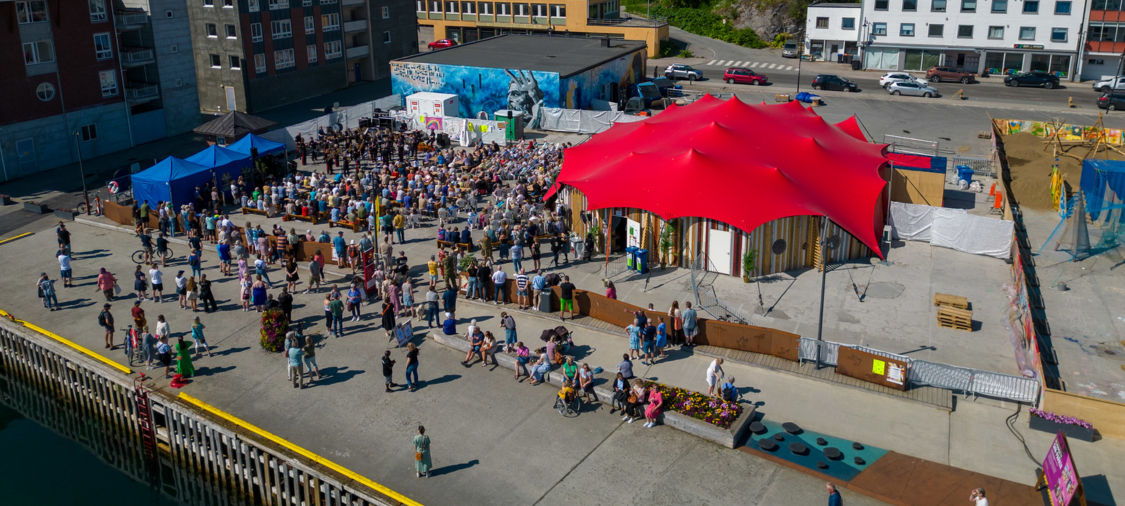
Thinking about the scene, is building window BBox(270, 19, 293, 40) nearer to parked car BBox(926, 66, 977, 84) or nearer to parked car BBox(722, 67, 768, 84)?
parked car BBox(722, 67, 768, 84)

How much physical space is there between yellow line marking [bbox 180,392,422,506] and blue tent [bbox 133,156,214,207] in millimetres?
16526

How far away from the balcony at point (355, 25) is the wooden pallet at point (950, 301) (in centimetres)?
5296

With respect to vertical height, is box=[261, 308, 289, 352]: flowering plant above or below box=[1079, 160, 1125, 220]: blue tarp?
below

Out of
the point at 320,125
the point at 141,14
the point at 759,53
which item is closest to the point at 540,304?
the point at 320,125

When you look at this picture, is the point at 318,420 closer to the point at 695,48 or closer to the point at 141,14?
the point at 141,14

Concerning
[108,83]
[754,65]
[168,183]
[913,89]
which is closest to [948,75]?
[913,89]

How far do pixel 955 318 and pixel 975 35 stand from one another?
5081 cm

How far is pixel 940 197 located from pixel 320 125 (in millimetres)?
34694

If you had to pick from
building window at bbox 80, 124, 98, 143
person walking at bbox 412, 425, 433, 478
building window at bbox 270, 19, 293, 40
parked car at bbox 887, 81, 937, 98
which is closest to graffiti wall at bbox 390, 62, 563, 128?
building window at bbox 270, 19, 293, 40

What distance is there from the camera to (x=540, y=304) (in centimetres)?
2819

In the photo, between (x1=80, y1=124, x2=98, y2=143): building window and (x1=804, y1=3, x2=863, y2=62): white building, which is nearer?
(x1=80, y1=124, x2=98, y2=143): building window

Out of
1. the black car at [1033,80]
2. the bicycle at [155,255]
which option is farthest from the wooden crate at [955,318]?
the black car at [1033,80]

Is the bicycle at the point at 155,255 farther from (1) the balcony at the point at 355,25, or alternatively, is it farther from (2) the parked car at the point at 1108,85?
(2) the parked car at the point at 1108,85

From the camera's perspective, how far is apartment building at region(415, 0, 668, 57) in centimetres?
8194
